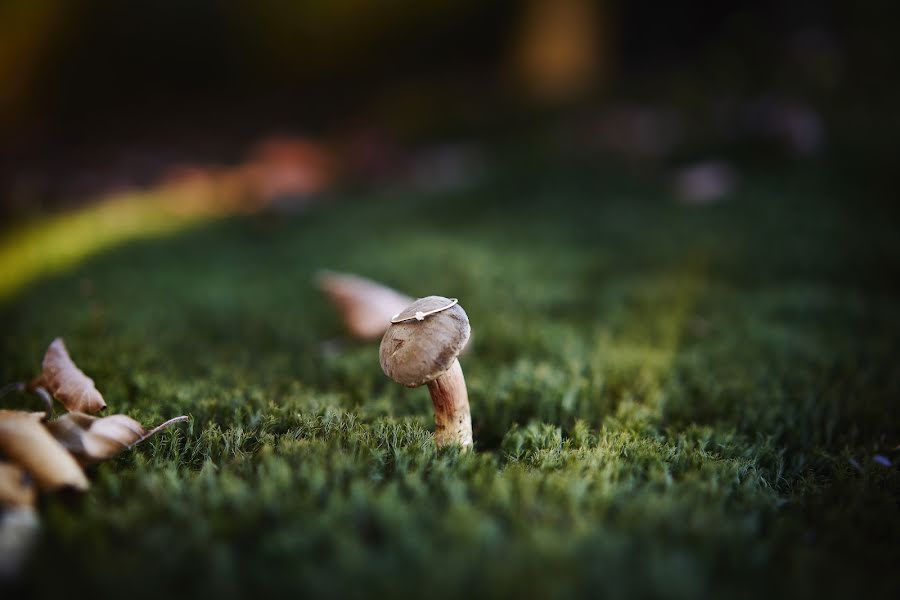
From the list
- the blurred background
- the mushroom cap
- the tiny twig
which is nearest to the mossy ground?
the tiny twig

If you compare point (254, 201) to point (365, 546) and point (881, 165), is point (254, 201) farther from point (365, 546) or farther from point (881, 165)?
point (881, 165)

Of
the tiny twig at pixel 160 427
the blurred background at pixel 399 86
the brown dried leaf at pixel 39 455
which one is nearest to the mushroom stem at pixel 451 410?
the tiny twig at pixel 160 427

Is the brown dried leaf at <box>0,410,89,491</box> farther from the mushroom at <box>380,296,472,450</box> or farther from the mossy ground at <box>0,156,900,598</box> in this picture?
the mushroom at <box>380,296,472,450</box>

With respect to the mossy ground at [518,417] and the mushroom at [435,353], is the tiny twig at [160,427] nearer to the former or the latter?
the mossy ground at [518,417]

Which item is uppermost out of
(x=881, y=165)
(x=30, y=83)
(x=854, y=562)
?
(x=30, y=83)

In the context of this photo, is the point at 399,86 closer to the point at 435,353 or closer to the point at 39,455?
the point at 435,353

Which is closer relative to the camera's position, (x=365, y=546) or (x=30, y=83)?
(x=365, y=546)

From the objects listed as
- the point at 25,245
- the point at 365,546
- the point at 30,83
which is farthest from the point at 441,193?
the point at 30,83
